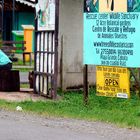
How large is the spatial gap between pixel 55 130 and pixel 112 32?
3.53 m

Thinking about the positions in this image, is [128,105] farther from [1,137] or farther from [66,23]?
[1,137]

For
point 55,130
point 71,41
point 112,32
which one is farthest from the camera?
point 71,41

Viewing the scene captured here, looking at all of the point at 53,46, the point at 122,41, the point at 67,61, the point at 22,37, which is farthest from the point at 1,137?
the point at 22,37

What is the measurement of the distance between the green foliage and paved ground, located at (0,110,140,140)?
54 centimetres

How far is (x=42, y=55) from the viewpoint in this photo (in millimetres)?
16000

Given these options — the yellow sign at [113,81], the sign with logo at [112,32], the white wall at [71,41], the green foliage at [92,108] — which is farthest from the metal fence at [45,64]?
the yellow sign at [113,81]

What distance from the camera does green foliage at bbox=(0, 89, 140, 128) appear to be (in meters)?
12.2

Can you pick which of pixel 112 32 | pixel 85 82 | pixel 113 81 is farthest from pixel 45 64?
pixel 112 32

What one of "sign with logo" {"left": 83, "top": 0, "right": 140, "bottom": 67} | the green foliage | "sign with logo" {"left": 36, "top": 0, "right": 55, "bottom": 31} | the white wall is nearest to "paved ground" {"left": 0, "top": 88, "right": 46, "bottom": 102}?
the green foliage

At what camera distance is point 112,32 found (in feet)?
43.7

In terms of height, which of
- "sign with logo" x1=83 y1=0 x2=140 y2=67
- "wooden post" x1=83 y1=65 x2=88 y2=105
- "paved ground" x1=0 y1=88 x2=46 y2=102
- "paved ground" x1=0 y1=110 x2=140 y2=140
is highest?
"sign with logo" x1=83 y1=0 x2=140 y2=67

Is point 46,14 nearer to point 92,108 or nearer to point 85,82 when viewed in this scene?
point 85,82

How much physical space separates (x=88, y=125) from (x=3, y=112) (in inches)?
97.1

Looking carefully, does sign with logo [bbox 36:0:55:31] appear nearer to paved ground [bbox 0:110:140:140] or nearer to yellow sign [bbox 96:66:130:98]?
yellow sign [bbox 96:66:130:98]
